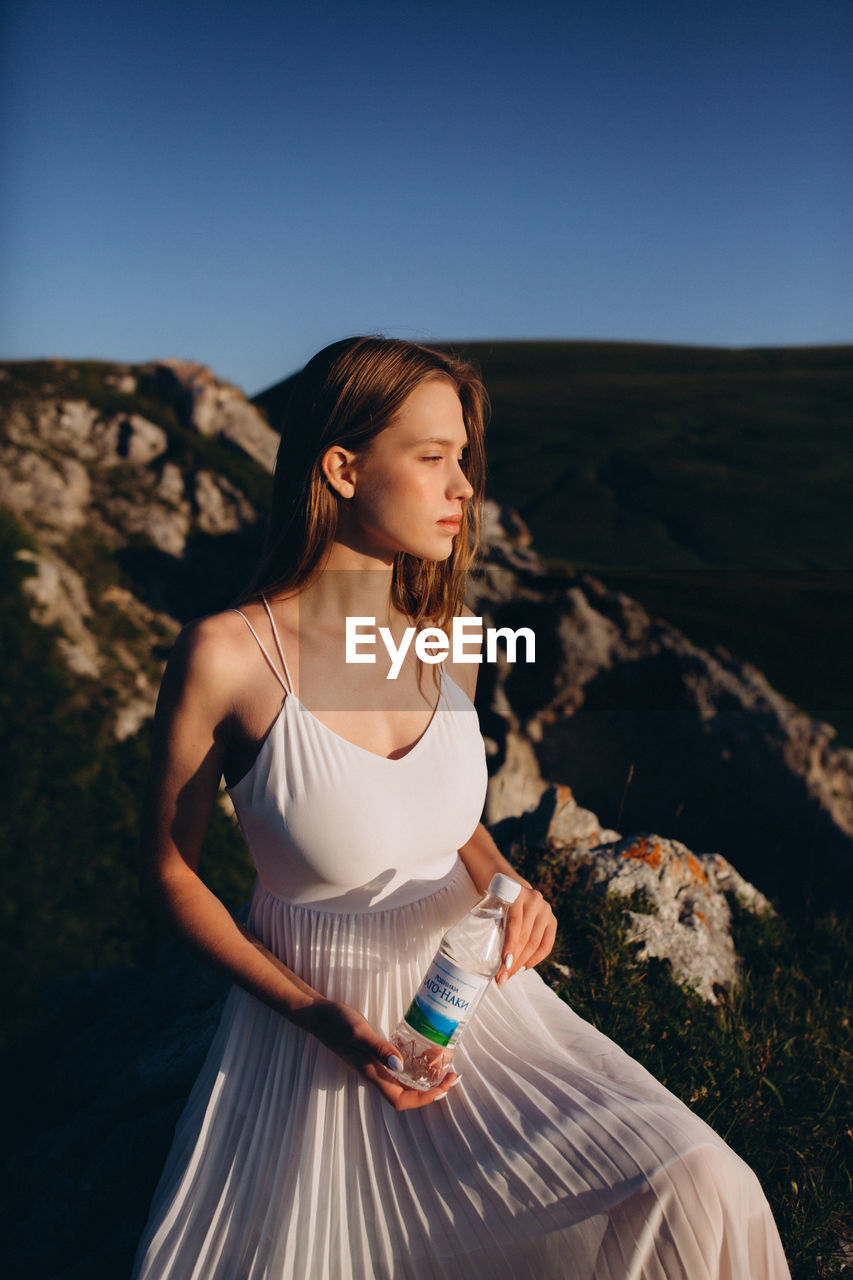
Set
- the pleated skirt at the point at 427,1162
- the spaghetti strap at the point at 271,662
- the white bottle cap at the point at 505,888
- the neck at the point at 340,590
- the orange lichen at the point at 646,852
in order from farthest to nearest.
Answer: the orange lichen at the point at 646,852
the neck at the point at 340,590
the spaghetti strap at the point at 271,662
the white bottle cap at the point at 505,888
the pleated skirt at the point at 427,1162

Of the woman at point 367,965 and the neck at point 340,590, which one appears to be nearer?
the woman at point 367,965

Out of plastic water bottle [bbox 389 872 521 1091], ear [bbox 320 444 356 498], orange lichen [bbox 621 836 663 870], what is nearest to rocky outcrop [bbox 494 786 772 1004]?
orange lichen [bbox 621 836 663 870]

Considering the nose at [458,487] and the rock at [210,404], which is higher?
the rock at [210,404]

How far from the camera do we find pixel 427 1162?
1928mm

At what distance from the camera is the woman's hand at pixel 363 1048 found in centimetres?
192

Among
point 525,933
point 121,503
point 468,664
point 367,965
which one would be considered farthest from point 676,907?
point 121,503

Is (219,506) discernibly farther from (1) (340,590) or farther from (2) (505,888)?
(2) (505,888)

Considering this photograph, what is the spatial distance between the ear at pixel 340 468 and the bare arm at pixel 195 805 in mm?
596

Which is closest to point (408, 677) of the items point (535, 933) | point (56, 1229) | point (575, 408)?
point (535, 933)

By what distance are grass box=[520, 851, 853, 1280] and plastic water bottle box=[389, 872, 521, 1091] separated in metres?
1.61

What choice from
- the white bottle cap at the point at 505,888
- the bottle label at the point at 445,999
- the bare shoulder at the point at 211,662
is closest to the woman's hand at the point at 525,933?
the white bottle cap at the point at 505,888

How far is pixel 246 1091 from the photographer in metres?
2.24

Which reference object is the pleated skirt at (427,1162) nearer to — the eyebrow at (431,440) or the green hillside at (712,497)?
the eyebrow at (431,440)

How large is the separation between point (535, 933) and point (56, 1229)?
7.19ft
